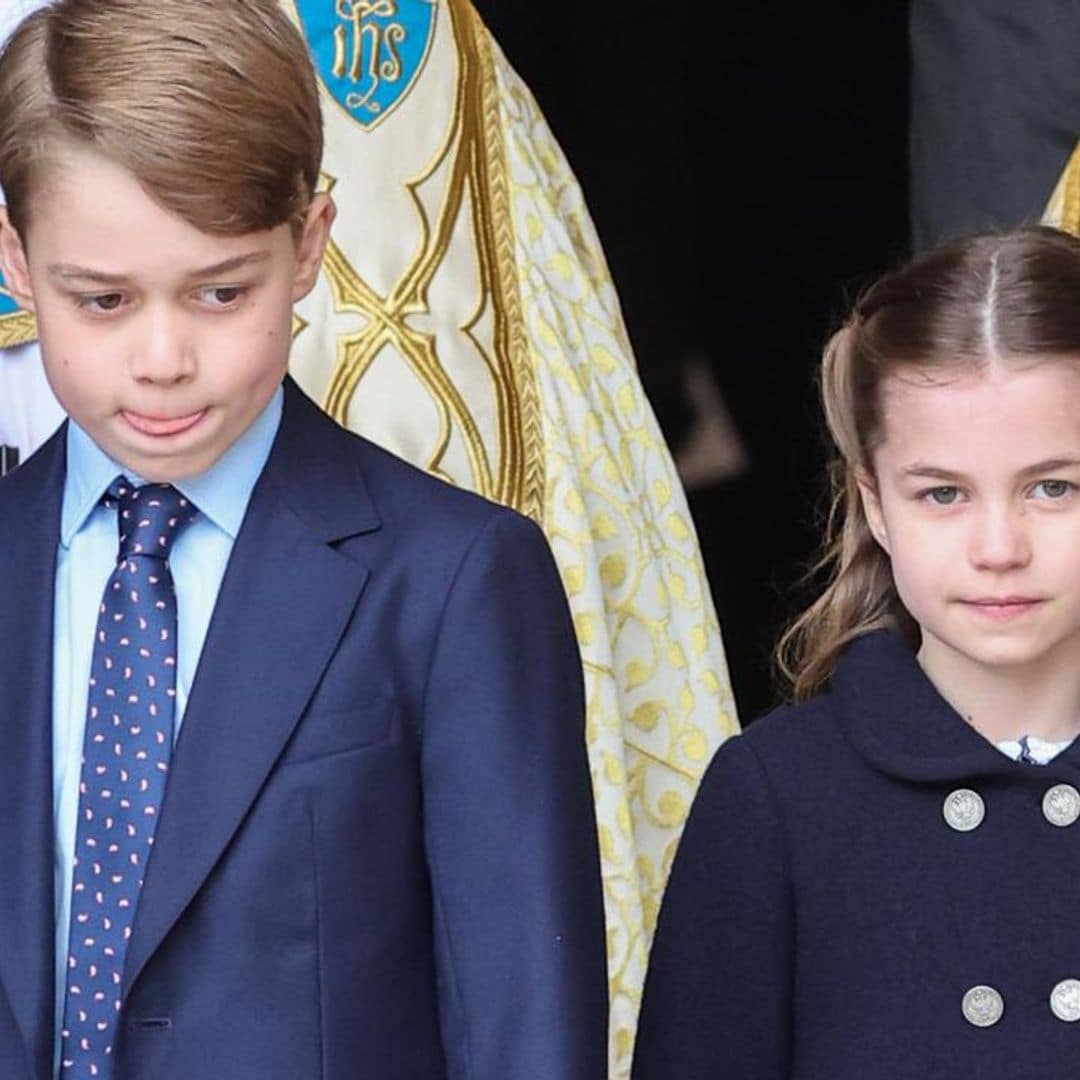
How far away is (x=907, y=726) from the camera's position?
2062 mm

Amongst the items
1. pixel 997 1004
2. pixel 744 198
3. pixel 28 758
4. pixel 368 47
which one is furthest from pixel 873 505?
pixel 744 198

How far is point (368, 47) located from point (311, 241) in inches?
25.7

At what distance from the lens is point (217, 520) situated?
6.59 feet

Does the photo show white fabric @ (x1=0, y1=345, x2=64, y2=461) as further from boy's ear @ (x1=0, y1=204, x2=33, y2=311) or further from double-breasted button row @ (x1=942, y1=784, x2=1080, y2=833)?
double-breasted button row @ (x1=942, y1=784, x2=1080, y2=833)

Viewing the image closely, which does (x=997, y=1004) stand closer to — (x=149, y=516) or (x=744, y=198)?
(x=149, y=516)

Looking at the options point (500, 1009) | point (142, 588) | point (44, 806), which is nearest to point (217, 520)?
point (142, 588)

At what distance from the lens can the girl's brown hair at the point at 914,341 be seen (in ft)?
6.77

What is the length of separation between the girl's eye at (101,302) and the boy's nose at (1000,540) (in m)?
0.54

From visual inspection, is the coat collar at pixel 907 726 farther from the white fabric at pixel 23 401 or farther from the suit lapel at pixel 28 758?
the white fabric at pixel 23 401

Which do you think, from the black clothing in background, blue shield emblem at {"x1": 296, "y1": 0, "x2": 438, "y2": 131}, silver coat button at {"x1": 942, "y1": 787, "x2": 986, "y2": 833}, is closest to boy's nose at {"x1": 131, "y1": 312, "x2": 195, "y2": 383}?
silver coat button at {"x1": 942, "y1": 787, "x2": 986, "y2": 833}

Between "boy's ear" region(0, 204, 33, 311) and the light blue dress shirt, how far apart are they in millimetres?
97

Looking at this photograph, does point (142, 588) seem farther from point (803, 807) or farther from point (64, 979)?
point (803, 807)

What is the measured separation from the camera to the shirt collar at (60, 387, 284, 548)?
201 centimetres

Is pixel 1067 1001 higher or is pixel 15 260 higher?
pixel 15 260
